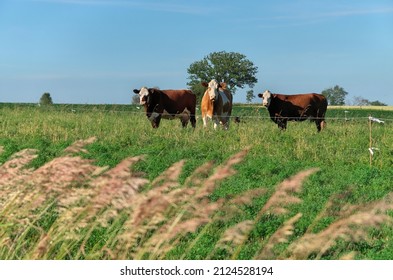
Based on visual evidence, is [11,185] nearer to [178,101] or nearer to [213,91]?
[213,91]

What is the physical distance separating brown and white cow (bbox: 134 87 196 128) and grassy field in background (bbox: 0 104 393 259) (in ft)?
3.59

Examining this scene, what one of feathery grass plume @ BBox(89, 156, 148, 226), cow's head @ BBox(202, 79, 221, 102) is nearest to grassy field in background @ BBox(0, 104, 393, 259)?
feathery grass plume @ BBox(89, 156, 148, 226)

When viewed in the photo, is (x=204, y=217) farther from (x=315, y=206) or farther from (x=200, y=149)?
(x=200, y=149)

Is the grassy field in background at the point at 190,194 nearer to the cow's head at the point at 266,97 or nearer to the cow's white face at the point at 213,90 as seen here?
the cow's white face at the point at 213,90

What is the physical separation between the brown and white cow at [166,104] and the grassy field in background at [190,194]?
3.59 feet

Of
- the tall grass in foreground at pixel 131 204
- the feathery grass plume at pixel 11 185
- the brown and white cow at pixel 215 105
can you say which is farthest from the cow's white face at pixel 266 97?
the feathery grass plume at pixel 11 185

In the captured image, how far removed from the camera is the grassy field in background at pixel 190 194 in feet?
11.5

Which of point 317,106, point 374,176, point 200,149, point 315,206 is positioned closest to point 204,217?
point 315,206

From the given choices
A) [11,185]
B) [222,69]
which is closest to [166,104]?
[11,185]

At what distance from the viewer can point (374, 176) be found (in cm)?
1016

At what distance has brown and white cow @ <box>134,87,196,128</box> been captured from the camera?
19.9m

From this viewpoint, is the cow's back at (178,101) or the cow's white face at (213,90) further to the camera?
the cow's back at (178,101)

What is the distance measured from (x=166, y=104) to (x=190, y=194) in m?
17.1
